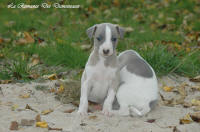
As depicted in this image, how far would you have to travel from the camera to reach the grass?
5373mm

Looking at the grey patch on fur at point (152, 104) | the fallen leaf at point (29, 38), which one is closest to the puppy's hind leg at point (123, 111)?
the grey patch on fur at point (152, 104)

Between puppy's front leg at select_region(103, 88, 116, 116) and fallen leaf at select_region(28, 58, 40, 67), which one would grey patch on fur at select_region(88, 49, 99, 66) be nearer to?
puppy's front leg at select_region(103, 88, 116, 116)

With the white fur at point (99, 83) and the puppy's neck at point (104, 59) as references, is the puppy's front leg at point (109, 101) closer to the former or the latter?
the white fur at point (99, 83)

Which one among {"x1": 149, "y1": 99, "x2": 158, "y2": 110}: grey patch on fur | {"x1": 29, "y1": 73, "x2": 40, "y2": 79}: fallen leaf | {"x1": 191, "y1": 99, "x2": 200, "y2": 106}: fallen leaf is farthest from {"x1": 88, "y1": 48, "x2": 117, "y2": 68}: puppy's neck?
{"x1": 29, "y1": 73, "x2": 40, "y2": 79}: fallen leaf

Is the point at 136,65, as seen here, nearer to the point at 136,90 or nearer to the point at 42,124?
the point at 136,90

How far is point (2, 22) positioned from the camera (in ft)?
27.5

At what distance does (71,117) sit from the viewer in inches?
147

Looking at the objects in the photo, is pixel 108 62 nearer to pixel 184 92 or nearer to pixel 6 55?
pixel 184 92

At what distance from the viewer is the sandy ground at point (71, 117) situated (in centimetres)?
350

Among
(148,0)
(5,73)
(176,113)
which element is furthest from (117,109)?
(148,0)

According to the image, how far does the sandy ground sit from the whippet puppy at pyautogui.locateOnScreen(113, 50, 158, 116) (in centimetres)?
11

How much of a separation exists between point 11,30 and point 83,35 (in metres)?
1.69

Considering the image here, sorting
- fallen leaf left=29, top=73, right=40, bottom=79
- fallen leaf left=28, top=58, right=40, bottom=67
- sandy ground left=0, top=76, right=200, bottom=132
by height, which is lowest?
sandy ground left=0, top=76, right=200, bottom=132

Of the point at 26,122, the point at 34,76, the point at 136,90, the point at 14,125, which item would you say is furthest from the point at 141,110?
the point at 34,76
